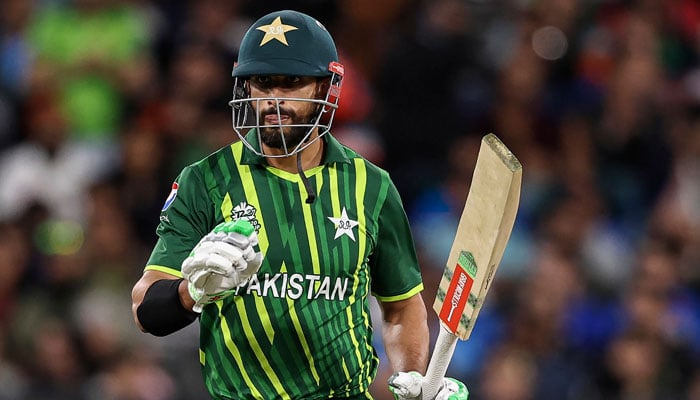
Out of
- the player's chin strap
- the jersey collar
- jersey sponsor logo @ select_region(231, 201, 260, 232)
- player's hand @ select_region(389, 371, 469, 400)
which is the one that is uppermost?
the jersey collar

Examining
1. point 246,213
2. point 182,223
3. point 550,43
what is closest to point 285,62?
point 246,213

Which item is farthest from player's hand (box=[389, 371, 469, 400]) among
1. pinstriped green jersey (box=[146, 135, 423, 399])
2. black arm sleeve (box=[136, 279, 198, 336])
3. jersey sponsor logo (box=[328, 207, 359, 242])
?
black arm sleeve (box=[136, 279, 198, 336])

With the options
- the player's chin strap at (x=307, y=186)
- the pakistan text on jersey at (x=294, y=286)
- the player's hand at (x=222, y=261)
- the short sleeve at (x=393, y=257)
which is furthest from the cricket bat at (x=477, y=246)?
the player's hand at (x=222, y=261)

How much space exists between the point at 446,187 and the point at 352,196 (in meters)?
4.20

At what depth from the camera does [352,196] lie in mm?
4453

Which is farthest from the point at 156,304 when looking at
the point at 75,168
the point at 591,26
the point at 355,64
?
the point at 591,26

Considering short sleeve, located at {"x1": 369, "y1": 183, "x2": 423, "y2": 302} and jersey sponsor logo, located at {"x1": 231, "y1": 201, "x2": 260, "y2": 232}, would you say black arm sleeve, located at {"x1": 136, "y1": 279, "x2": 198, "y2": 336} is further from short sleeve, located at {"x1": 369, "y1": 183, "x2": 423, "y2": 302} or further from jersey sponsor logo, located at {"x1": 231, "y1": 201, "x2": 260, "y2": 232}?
short sleeve, located at {"x1": 369, "y1": 183, "x2": 423, "y2": 302}

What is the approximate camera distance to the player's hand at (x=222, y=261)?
3729mm

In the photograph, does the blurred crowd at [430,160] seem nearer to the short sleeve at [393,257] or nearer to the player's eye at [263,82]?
the short sleeve at [393,257]

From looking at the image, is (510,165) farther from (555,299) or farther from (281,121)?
(555,299)

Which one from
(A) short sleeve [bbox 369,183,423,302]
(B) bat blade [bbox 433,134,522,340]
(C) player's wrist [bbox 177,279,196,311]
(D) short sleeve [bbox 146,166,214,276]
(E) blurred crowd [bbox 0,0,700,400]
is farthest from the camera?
(E) blurred crowd [bbox 0,0,700,400]

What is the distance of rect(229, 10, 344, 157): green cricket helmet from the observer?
427cm

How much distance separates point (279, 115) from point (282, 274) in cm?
51

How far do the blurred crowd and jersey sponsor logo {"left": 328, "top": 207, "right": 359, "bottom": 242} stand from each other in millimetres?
3058
